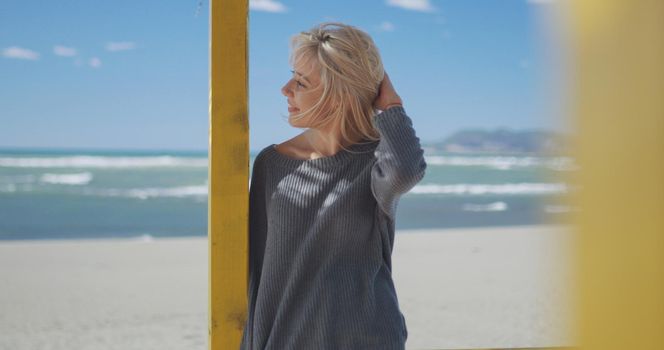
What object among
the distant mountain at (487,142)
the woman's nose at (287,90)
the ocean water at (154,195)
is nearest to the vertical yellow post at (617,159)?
the woman's nose at (287,90)

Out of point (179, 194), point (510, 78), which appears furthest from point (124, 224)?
point (510, 78)

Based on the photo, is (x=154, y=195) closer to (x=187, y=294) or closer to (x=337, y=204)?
(x=187, y=294)

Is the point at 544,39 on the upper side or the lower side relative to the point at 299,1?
lower

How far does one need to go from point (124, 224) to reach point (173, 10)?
Answer: 32.6 feet

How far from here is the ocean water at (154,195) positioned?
1265 cm

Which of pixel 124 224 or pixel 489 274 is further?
pixel 124 224

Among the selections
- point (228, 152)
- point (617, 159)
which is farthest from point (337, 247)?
point (617, 159)

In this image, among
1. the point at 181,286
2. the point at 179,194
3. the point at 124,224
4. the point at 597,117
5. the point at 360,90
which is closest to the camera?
the point at 360,90

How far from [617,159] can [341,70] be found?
108cm

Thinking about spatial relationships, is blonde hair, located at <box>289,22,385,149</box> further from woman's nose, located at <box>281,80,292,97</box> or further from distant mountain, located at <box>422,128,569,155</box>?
distant mountain, located at <box>422,128,569,155</box>

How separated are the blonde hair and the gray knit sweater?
2.3 inches

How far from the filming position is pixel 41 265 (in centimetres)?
807

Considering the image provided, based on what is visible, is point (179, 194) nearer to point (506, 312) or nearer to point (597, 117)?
point (506, 312)

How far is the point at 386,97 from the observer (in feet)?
4.41
